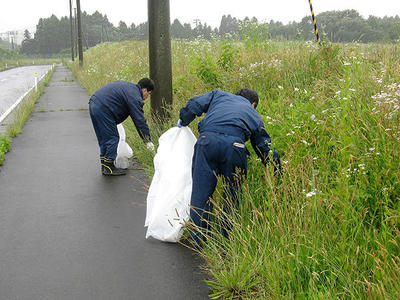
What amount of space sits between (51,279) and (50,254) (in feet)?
1.89

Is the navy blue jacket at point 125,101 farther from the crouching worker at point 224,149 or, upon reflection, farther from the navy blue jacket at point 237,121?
the crouching worker at point 224,149

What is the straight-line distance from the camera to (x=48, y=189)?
263 inches

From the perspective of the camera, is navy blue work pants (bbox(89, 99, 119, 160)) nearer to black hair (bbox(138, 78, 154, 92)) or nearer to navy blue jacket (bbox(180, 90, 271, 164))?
black hair (bbox(138, 78, 154, 92))

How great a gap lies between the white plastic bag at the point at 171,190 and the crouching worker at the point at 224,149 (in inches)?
10.2

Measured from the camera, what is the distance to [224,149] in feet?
14.0

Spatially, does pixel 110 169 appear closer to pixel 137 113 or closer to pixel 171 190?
pixel 137 113

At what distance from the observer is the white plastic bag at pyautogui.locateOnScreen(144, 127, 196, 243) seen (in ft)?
15.4

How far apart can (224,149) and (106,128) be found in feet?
11.1

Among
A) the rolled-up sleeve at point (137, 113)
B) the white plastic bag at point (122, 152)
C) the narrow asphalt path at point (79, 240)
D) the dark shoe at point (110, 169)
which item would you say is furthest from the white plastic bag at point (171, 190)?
the white plastic bag at point (122, 152)

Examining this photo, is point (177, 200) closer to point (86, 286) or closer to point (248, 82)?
point (86, 286)

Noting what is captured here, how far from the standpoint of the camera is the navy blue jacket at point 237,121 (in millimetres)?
4336

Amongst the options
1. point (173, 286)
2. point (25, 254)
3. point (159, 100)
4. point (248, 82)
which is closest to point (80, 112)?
point (159, 100)

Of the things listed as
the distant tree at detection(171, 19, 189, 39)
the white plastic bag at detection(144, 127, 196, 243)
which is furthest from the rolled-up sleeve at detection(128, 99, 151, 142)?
the distant tree at detection(171, 19, 189, 39)

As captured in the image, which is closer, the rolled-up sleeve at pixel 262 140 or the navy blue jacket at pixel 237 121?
the navy blue jacket at pixel 237 121
